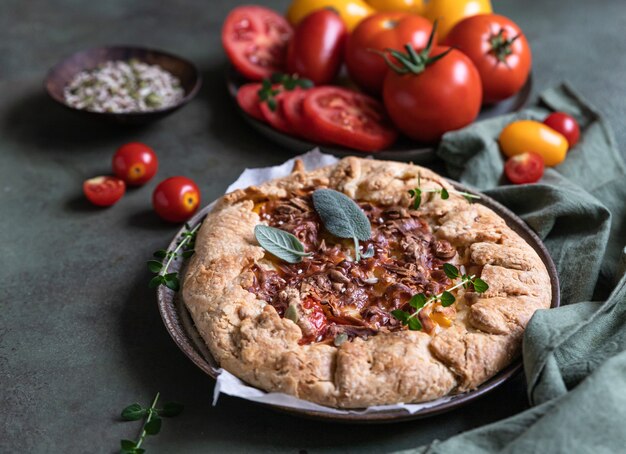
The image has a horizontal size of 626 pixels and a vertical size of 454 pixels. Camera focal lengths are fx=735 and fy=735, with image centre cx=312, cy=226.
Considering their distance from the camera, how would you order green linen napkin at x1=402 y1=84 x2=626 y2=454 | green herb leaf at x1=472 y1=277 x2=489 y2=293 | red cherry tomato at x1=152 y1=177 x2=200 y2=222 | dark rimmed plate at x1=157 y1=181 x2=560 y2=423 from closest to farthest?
green linen napkin at x1=402 y1=84 x2=626 y2=454 < dark rimmed plate at x1=157 y1=181 x2=560 y2=423 < green herb leaf at x1=472 y1=277 x2=489 y2=293 < red cherry tomato at x1=152 y1=177 x2=200 y2=222

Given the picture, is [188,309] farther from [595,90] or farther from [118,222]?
[595,90]

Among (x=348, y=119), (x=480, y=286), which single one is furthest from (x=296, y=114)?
(x=480, y=286)

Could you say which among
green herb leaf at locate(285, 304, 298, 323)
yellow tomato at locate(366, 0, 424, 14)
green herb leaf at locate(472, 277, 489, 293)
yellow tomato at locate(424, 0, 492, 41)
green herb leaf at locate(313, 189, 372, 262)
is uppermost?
yellow tomato at locate(424, 0, 492, 41)

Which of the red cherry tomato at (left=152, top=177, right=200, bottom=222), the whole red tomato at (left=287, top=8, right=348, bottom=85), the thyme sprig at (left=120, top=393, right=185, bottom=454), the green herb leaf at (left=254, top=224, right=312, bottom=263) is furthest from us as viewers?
the whole red tomato at (left=287, top=8, right=348, bottom=85)

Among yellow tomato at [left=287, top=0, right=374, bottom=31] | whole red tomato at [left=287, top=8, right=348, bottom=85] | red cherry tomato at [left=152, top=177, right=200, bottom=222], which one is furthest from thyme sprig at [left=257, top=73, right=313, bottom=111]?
red cherry tomato at [left=152, top=177, right=200, bottom=222]

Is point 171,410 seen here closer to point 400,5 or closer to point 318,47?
point 318,47

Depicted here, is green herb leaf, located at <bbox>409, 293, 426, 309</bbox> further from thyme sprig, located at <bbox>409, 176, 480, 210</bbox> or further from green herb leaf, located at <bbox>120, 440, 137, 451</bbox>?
green herb leaf, located at <bbox>120, 440, 137, 451</bbox>

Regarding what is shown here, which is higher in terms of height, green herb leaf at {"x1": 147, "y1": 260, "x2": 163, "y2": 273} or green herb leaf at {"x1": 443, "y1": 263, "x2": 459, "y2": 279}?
green herb leaf at {"x1": 443, "y1": 263, "x2": 459, "y2": 279}
